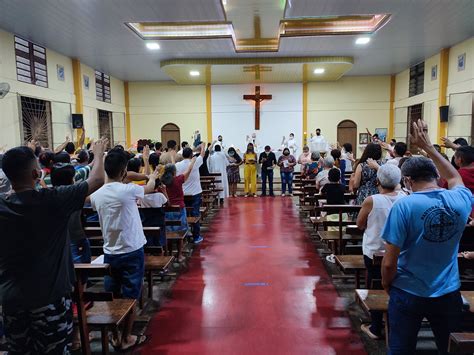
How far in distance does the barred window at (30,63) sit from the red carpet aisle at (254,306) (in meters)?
5.49

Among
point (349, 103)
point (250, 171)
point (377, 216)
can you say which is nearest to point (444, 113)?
point (349, 103)

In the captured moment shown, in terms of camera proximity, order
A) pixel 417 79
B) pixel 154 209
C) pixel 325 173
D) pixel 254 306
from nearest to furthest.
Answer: pixel 254 306
pixel 154 209
pixel 325 173
pixel 417 79

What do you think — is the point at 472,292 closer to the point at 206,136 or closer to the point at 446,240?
the point at 446,240

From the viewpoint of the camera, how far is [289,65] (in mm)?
10867

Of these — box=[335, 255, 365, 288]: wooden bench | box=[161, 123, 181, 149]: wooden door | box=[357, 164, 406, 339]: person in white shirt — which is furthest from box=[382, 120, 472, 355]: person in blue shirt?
box=[161, 123, 181, 149]: wooden door

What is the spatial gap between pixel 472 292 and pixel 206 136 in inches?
480

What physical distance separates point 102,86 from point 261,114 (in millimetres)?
5779

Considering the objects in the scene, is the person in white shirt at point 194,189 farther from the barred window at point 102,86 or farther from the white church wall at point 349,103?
the white church wall at point 349,103

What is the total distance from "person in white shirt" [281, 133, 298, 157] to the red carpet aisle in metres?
7.75

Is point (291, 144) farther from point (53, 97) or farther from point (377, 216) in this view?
point (377, 216)

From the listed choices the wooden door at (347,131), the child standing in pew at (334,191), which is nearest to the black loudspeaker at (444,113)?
the wooden door at (347,131)

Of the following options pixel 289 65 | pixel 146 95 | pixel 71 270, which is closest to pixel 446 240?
pixel 71 270

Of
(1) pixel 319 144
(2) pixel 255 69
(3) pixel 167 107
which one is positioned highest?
(2) pixel 255 69

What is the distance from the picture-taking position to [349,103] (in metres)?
13.8
